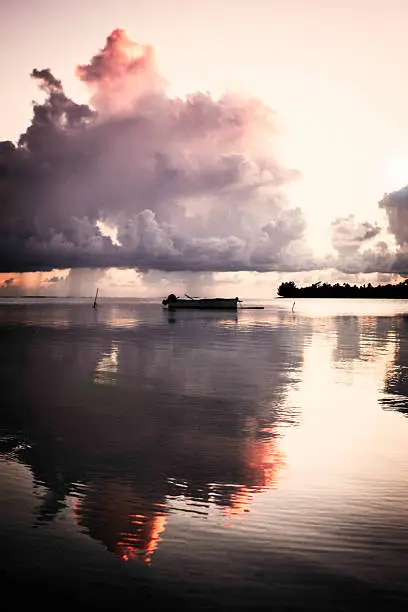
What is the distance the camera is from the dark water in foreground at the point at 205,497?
871 centimetres

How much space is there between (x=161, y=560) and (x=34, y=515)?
3157 mm

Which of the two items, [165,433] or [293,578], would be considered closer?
[293,578]

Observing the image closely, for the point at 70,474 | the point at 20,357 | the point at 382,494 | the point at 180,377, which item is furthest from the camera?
the point at 20,357

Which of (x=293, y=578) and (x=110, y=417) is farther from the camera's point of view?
(x=110, y=417)

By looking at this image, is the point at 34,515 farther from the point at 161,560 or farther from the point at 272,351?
the point at 272,351

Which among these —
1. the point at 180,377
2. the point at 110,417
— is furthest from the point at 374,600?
the point at 180,377

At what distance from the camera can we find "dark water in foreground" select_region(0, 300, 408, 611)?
28.6 feet

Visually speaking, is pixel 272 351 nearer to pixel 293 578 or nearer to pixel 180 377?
pixel 180 377

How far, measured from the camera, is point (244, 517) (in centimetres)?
1143

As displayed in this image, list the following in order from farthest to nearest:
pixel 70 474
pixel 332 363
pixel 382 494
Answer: pixel 332 363 < pixel 70 474 < pixel 382 494

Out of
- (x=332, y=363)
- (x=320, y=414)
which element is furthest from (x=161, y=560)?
(x=332, y=363)

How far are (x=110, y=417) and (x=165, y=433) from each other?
338 cm

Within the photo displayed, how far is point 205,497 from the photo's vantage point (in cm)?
1267

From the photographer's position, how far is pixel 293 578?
891cm
